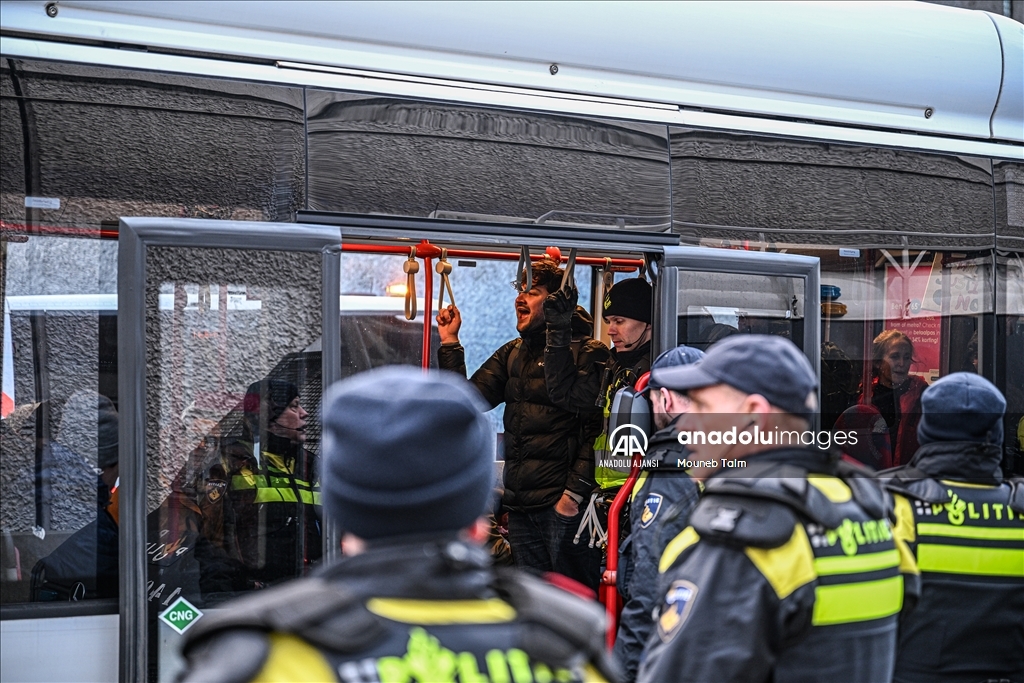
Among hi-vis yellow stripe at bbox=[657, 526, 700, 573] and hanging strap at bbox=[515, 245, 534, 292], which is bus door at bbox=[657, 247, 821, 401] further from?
hi-vis yellow stripe at bbox=[657, 526, 700, 573]

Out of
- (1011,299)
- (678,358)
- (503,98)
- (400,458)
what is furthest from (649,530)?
(400,458)

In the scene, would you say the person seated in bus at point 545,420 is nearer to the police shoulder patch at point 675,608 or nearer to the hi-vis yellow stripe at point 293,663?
the police shoulder patch at point 675,608

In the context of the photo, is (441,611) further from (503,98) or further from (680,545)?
(503,98)

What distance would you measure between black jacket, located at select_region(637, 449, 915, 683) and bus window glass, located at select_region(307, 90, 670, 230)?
1.58m

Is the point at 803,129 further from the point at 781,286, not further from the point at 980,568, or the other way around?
the point at 980,568

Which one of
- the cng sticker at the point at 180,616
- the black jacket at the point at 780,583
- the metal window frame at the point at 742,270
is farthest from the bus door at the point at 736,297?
the cng sticker at the point at 180,616

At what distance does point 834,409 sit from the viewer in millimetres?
4059

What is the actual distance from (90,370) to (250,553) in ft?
2.36

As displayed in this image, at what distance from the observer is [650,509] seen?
11.1ft

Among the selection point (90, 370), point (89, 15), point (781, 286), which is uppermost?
point (89, 15)

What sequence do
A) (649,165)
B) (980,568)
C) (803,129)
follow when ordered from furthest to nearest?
1. (803,129)
2. (649,165)
3. (980,568)

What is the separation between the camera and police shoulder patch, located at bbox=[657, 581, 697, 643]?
208 cm

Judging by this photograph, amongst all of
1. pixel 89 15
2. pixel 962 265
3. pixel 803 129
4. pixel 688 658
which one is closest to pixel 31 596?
pixel 89 15

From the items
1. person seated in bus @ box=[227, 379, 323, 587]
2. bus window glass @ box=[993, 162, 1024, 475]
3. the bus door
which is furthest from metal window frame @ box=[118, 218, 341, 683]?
→ bus window glass @ box=[993, 162, 1024, 475]
